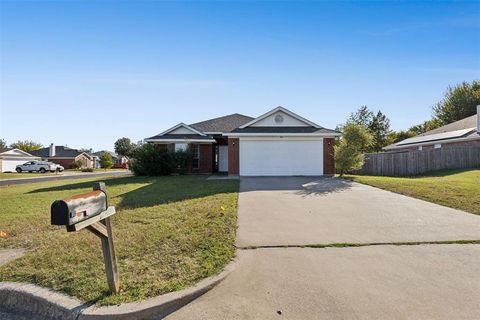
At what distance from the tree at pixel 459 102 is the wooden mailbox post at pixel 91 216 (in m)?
52.1

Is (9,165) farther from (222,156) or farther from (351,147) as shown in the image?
(351,147)

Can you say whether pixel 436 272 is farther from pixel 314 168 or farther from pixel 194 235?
pixel 314 168

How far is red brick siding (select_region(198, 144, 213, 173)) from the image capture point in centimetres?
2105

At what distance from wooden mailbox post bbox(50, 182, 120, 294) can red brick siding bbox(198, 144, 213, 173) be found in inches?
690

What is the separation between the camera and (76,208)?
8.92 feet

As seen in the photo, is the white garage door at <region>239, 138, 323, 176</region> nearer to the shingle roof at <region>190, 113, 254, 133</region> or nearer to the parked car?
the shingle roof at <region>190, 113, 254, 133</region>

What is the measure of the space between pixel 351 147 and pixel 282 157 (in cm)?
418

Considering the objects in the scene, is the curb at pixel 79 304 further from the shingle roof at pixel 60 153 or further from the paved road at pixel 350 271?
the shingle roof at pixel 60 153

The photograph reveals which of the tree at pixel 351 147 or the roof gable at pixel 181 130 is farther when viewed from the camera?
the roof gable at pixel 181 130

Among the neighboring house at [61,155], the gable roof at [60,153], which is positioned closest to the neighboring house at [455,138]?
the neighboring house at [61,155]

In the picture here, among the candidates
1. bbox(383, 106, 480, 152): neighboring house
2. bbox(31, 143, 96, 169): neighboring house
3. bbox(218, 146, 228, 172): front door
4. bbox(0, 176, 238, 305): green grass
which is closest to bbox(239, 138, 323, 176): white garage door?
bbox(218, 146, 228, 172): front door

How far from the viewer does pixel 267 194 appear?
10797 mm

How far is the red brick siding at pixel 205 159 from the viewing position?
2105 centimetres

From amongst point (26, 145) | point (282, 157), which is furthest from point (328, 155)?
point (26, 145)
